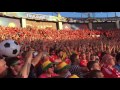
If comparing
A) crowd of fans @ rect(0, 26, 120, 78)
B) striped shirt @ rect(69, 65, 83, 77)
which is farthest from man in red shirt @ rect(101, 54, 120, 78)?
striped shirt @ rect(69, 65, 83, 77)

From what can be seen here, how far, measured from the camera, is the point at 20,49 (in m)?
5.62

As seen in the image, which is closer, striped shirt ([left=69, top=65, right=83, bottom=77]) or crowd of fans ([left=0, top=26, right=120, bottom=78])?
crowd of fans ([left=0, top=26, right=120, bottom=78])

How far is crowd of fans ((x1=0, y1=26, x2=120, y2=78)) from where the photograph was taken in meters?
5.11

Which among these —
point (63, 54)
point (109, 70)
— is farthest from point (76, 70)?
point (109, 70)

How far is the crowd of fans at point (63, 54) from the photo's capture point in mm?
5109

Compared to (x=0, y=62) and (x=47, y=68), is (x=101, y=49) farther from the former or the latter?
(x=0, y=62)

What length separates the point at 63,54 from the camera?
5844mm

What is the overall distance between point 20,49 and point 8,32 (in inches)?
18.0

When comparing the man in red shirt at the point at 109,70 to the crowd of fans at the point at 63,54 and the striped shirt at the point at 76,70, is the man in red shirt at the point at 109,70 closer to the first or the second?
the crowd of fans at the point at 63,54

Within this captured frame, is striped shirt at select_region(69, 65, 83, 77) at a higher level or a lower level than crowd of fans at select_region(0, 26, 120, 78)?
lower

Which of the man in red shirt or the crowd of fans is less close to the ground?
the crowd of fans

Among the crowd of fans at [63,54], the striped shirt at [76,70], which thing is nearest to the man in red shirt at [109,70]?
the crowd of fans at [63,54]

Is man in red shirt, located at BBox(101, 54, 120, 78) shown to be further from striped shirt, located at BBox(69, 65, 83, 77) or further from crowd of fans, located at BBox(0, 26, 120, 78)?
striped shirt, located at BBox(69, 65, 83, 77)
